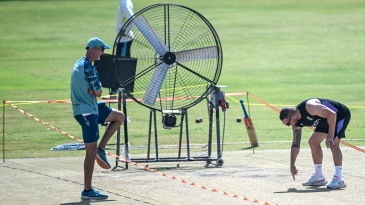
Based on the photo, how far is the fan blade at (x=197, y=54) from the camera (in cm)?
1559

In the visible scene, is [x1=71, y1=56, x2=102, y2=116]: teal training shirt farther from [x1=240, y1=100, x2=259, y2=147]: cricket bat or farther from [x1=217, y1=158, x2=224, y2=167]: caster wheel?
[x1=240, y1=100, x2=259, y2=147]: cricket bat

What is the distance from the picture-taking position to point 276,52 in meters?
33.1

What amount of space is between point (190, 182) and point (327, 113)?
6.88 feet

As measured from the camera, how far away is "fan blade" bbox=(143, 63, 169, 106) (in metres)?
15.5

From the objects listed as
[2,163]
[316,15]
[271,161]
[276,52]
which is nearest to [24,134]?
[2,163]

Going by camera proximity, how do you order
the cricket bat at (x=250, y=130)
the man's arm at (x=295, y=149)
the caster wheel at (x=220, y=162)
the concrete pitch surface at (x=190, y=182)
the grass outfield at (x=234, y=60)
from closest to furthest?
1. the concrete pitch surface at (x=190, y=182)
2. the man's arm at (x=295, y=149)
3. the caster wheel at (x=220, y=162)
4. the cricket bat at (x=250, y=130)
5. the grass outfield at (x=234, y=60)

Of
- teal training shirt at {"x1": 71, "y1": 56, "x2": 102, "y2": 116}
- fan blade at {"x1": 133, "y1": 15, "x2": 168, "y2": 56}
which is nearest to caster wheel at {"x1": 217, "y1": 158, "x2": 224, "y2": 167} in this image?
fan blade at {"x1": 133, "y1": 15, "x2": 168, "y2": 56}

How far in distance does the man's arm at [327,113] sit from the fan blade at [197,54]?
2289mm

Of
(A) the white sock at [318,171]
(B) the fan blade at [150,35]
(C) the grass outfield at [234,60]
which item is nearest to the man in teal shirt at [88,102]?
(B) the fan blade at [150,35]

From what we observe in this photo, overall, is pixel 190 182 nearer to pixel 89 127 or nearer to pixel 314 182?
pixel 314 182

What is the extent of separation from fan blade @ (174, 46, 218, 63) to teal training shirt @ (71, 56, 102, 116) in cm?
262

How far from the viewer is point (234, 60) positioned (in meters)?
31.8

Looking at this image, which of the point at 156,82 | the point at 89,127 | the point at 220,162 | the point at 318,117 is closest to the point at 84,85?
the point at 89,127

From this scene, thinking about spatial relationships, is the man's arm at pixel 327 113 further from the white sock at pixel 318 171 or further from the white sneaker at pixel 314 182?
the white sneaker at pixel 314 182
